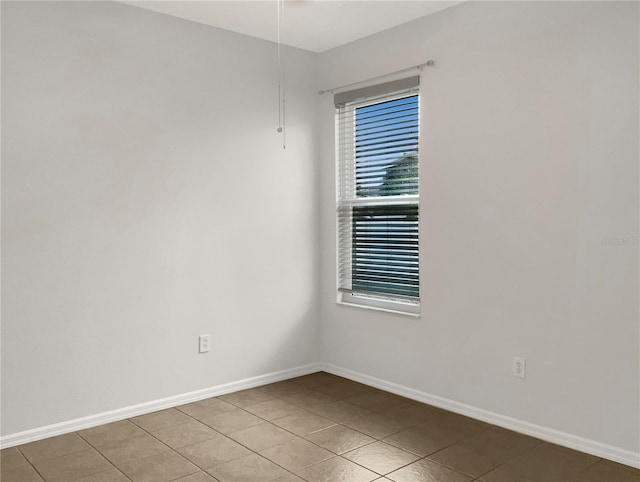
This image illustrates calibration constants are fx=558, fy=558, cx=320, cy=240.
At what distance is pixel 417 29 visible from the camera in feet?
11.7

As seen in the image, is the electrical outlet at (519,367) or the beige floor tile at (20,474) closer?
the beige floor tile at (20,474)

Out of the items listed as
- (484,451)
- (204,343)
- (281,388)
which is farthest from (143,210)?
(484,451)

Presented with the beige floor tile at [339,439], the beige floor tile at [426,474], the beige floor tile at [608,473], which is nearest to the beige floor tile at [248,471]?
the beige floor tile at [339,439]

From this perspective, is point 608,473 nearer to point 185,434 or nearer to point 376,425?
point 376,425

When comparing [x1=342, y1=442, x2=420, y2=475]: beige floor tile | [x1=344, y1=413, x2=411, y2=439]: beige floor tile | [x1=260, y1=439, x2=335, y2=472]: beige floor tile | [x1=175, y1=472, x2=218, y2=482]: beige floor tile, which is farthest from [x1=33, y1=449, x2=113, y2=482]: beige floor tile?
[x1=344, y1=413, x2=411, y2=439]: beige floor tile

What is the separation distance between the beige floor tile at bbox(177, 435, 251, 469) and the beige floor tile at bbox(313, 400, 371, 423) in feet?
2.13

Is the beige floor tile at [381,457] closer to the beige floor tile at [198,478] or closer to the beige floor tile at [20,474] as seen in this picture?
the beige floor tile at [198,478]

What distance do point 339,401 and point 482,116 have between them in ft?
6.52

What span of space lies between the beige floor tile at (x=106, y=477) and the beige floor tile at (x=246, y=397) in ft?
3.46

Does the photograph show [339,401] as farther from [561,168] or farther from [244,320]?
[561,168]

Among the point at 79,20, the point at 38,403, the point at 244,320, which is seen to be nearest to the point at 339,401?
→ the point at 244,320

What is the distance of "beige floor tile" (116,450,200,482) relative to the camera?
8.50 feet

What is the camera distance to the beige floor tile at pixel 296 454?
2.72 metres

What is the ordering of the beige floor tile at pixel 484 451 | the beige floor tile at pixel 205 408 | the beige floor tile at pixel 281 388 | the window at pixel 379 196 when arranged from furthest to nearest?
1. the beige floor tile at pixel 281 388
2. the window at pixel 379 196
3. the beige floor tile at pixel 205 408
4. the beige floor tile at pixel 484 451
